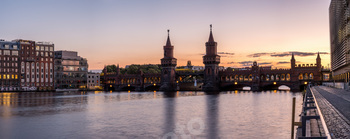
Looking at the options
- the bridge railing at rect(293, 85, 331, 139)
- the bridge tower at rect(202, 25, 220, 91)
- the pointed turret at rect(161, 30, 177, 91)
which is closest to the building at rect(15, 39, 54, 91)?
the pointed turret at rect(161, 30, 177, 91)

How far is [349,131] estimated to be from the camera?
1280 cm

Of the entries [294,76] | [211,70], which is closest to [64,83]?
[211,70]

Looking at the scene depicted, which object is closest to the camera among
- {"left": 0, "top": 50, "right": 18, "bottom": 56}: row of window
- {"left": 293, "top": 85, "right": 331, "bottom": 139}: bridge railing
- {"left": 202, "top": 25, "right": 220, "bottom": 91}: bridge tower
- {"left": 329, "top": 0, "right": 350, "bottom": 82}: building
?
{"left": 293, "top": 85, "right": 331, "bottom": 139}: bridge railing

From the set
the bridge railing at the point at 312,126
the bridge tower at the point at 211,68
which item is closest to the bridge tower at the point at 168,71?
the bridge tower at the point at 211,68

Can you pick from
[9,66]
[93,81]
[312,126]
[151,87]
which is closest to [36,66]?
[9,66]

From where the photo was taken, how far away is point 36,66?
163 meters

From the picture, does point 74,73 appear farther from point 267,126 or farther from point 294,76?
point 267,126

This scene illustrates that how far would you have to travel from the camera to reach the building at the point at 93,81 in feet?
614

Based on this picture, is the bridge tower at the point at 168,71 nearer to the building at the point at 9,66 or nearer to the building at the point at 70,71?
the building at the point at 70,71

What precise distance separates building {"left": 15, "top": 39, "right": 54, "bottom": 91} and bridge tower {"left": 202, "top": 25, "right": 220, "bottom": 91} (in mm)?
78438

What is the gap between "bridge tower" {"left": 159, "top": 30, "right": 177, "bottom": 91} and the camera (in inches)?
6398

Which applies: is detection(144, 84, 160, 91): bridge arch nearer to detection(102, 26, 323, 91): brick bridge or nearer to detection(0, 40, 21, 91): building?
detection(102, 26, 323, 91): brick bridge

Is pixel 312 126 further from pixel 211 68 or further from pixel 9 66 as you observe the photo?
pixel 9 66

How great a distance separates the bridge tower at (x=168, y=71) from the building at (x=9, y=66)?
69666 mm
